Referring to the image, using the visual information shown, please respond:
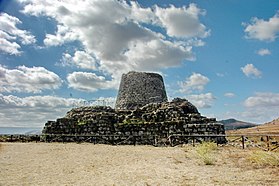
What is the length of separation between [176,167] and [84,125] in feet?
57.7

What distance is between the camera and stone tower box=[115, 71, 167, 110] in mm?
35844

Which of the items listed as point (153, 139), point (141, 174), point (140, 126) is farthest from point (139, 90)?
point (141, 174)

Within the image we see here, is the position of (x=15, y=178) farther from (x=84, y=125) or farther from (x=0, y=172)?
(x=84, y=125)

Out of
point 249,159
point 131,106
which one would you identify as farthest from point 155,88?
point 249,159

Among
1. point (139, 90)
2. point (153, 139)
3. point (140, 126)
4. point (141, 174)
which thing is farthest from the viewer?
point (139, 90)

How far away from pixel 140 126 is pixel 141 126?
0.08 metres

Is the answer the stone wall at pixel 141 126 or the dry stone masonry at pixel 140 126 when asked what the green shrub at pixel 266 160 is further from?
the stone wall at pixel 141 126

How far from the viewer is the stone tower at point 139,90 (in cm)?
3584

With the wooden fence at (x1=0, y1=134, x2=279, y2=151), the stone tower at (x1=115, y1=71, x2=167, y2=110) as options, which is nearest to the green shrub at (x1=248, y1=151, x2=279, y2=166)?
the wooden fence at (x1=0, y1=134, x2=279, y2=151)

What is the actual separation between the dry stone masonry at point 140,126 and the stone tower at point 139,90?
398 cm

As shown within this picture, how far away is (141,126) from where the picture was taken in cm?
2512

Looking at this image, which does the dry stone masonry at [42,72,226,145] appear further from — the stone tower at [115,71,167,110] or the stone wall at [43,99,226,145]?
the stone tower at [115,71,167,110]

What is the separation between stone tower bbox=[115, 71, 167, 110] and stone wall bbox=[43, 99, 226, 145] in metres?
5.41

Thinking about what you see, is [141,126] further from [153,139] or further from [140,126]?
[153,139]
